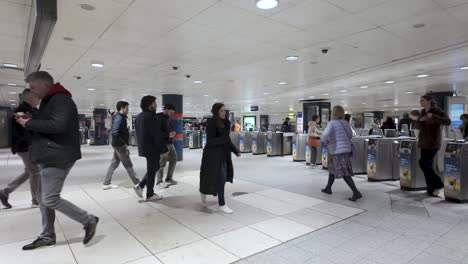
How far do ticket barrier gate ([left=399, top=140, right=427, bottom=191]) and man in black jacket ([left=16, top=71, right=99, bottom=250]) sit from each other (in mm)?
5605

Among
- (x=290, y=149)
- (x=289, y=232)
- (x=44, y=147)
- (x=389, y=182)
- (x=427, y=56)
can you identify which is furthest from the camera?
(x=290, y=149)

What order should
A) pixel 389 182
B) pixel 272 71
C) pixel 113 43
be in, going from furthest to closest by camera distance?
pixel 272 71, pixel 389 182, pixel 113 43

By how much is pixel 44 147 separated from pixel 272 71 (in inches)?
229

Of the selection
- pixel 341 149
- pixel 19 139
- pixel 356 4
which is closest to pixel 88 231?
pixel 19 139

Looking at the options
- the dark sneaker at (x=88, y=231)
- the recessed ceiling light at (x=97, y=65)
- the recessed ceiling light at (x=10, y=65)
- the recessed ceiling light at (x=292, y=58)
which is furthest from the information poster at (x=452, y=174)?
the recessed ceiling light at (x=10, y=65)

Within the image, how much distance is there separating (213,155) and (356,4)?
2626 millimetres

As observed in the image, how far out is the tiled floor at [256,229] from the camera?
265 centimetres

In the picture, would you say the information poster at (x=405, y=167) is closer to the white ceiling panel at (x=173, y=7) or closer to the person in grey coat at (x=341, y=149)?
the person in grey coat at (x=341, y=149)

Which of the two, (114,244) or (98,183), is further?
(98,183)

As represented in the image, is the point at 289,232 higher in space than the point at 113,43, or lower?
lower

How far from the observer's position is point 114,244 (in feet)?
9.52

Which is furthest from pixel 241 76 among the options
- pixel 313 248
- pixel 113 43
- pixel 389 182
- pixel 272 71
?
pixel 313 248

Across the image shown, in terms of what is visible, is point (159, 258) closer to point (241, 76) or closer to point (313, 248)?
point (313, 248)

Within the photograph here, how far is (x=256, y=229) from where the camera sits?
3338 mm
